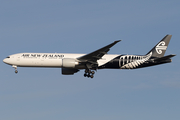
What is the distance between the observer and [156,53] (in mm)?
48531

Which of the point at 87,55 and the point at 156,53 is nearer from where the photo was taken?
the point at 87,55

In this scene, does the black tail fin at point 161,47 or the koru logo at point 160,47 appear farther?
the koru logo at point 160,47

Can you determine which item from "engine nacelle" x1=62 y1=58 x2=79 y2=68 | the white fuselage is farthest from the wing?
the white fuselage

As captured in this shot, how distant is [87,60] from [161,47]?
1209 centimetres

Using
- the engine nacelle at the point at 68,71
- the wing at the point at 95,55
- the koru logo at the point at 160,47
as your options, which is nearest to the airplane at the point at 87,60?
the wing at the point at 95,55

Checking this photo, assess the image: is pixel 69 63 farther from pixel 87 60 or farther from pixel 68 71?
pixel 68 71

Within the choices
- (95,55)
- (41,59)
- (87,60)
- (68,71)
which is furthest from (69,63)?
(68,71)

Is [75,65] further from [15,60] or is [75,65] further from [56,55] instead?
[15,60]

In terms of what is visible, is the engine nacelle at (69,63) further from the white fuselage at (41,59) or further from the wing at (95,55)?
the wing at (95,55)

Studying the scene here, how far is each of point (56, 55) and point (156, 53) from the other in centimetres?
1505

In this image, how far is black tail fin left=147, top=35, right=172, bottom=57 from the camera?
48.6m

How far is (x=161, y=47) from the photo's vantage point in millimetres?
49125

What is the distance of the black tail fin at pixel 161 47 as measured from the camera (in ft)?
159

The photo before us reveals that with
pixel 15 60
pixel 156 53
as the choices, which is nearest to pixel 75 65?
pixel 15 60
